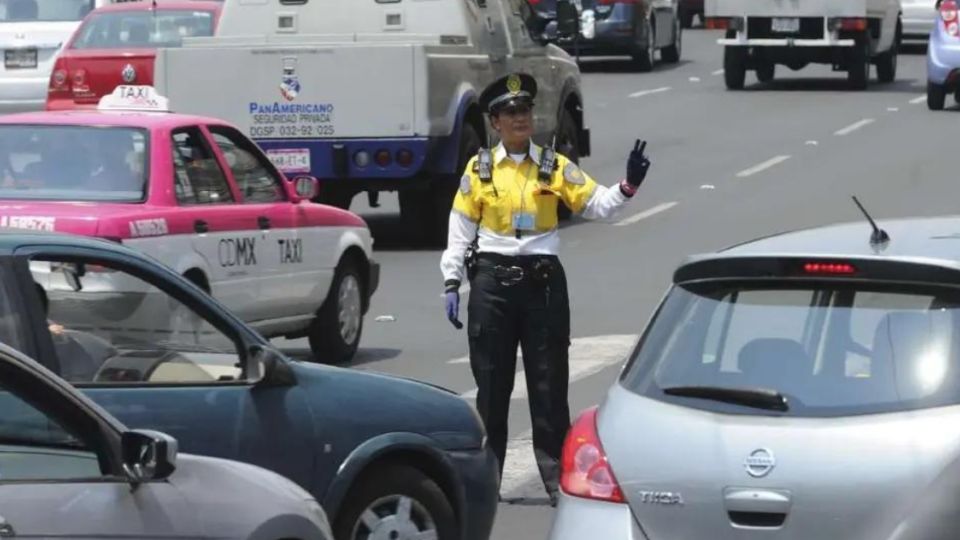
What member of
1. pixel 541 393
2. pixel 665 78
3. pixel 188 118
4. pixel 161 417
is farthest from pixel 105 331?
pixel 665 78

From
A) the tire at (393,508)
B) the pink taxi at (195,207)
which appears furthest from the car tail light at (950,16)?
the tire at (393,508)

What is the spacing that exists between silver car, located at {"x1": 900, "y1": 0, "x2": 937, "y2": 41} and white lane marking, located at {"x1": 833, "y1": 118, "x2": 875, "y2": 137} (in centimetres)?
936

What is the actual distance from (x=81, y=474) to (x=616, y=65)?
114 ft

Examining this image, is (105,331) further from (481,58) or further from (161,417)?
(481,58)

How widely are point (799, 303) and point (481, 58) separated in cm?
1313

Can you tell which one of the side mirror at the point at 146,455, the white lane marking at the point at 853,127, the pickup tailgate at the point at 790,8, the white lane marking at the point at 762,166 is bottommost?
the white lane marking at the point at 853,127

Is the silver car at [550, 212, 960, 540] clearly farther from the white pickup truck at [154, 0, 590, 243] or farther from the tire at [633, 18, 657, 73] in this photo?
the tire at [633, 18, 657, 73]

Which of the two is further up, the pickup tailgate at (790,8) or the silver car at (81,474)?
the silver car at (81,474)

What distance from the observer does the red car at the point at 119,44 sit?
20719mm

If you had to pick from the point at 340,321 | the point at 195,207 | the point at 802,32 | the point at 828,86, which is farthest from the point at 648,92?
the point at 195,207

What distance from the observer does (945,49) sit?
2991 cm

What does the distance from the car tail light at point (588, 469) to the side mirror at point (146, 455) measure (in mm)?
1249

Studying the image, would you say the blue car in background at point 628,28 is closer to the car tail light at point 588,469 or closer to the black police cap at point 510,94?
the black police cap at point 510,94

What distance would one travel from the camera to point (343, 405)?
7.57 meters
